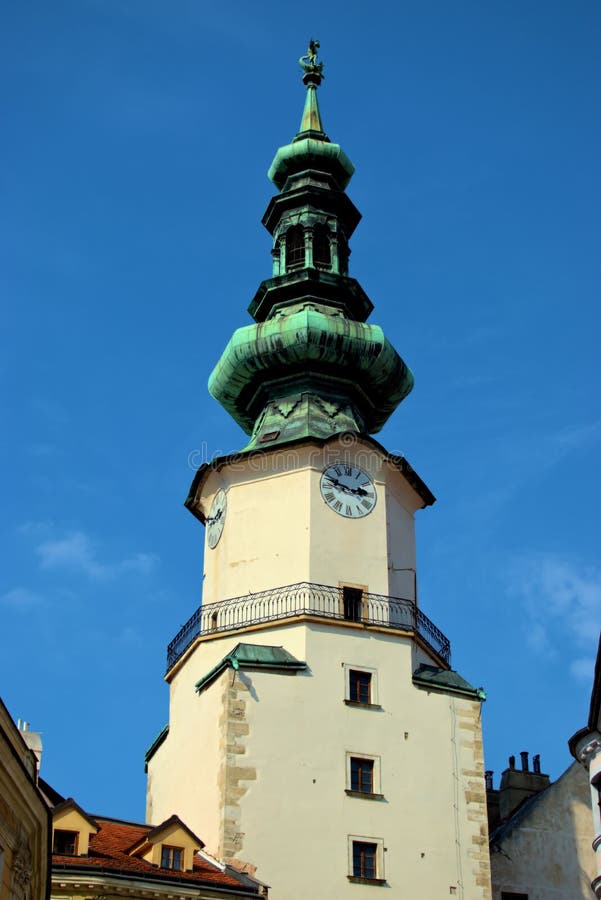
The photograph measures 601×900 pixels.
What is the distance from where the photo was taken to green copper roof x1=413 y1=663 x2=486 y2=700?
30.4 m

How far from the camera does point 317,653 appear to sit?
29953 mm

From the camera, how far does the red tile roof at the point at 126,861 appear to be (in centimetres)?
2422

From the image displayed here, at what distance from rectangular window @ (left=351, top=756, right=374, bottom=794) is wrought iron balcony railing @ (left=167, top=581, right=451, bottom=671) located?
2856mm

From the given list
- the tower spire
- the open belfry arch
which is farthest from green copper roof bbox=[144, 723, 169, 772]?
the tower spire

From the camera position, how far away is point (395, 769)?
29.2 m

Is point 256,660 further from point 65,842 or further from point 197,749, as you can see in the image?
point 65,842

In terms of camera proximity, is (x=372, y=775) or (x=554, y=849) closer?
(x=372, y=775)

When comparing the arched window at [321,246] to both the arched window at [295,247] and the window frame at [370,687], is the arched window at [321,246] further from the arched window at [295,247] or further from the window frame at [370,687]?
the window frame at [370,687]

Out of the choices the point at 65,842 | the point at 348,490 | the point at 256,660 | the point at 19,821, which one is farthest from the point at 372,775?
the point at 19,821

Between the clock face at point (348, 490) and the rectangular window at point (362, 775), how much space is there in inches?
210

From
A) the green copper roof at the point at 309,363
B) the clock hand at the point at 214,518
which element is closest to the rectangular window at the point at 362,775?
the clock hand at the point at 214,518

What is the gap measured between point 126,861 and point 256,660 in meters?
5.56

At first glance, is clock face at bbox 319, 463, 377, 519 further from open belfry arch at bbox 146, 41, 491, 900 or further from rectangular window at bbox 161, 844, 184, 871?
rectangular window at bbox 161, 844, 184, 871

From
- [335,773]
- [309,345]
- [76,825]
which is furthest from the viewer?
[309,345]
